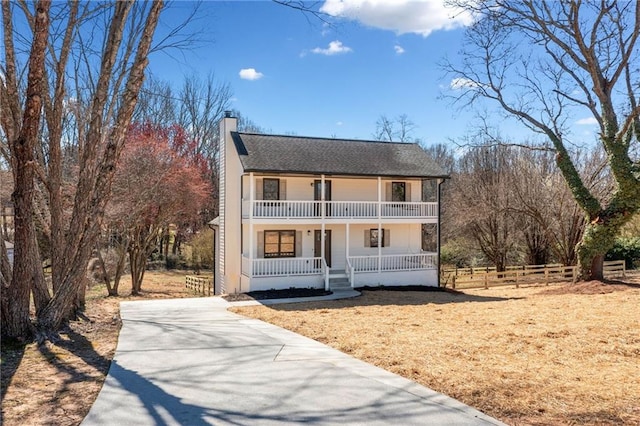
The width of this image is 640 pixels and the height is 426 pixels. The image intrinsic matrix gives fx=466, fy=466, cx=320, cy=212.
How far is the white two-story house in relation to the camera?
18.1 meters

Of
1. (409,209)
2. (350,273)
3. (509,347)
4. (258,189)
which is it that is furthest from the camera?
(409,209)

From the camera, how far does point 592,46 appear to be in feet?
53.1

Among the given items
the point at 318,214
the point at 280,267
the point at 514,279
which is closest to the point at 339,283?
the point at 280,267

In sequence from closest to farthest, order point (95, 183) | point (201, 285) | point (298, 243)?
point (95, 183)
point (298, 243)
point (201, 285)

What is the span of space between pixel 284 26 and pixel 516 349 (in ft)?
28.8

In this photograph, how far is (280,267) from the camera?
17906 mm

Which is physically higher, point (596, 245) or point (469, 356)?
point (596, 245)

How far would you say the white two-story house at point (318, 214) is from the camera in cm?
1814

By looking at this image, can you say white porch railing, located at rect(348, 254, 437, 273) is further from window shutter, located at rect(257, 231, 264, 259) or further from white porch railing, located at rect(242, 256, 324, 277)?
window shutter, located at rect(257, 231, 264, 259)

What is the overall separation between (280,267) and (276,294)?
1427mm

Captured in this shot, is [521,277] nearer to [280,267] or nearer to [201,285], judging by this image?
→ [280,267]

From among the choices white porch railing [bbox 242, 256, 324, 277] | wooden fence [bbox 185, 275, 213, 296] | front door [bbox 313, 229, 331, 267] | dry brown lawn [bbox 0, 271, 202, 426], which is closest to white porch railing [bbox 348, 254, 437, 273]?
front door [bbox 313, 229, 331, 267]

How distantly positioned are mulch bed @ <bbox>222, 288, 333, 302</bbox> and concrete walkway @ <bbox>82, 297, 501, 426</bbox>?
22.5 feet

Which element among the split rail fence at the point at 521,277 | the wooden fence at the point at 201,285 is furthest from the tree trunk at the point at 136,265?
the split rail fence at the point at 521,277
